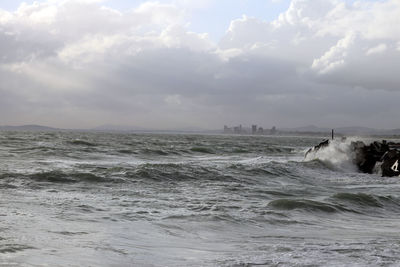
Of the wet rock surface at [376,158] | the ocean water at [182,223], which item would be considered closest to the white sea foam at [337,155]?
the wet rock surface at [376,158]

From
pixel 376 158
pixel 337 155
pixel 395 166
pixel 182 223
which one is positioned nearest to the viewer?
pixel 182 223

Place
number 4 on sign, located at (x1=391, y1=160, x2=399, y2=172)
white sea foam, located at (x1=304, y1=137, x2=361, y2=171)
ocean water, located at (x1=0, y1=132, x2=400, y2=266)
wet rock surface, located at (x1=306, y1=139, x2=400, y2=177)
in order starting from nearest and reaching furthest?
ocean water, located at (x1=0, y1=132, x2=400, y2=266) < number 4 on sign, located at (x1=391, y1=160, x2=399, y2=172) < wet rock surface, located at (x1=306, y1=139, x2=400, y2=177) < white sea foam, located at (x1=304, y1=137, x2=361, y2=171)

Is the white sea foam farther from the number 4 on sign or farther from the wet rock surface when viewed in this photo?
the number 4 on sign

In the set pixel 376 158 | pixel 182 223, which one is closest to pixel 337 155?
pixel 376 158

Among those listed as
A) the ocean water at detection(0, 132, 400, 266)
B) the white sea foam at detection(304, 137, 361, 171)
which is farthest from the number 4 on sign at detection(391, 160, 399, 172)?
the white sea foam at detection(304, 137, 361, 171)

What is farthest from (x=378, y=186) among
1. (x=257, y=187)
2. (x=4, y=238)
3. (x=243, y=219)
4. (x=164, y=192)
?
(x=4, y=238)

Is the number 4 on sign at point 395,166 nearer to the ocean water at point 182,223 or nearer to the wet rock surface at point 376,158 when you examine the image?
the wet rock surface at point 376,158

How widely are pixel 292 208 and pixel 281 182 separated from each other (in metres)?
6.82

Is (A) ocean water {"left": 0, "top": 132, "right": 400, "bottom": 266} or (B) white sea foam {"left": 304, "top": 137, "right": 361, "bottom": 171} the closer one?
(A) ocean water {"left": 0, "top": 132, "right": 400, "bottom": 266}

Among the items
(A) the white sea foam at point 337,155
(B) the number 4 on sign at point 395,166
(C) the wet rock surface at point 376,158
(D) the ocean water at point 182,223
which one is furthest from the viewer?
(A) the white sea foam at point 337,155

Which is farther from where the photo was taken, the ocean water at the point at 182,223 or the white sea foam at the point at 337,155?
the white sea foam at the point at 337,155

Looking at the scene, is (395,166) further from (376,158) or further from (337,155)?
(337,155)

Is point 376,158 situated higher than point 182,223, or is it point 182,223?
point 376,158

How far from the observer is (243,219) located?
8.83m
